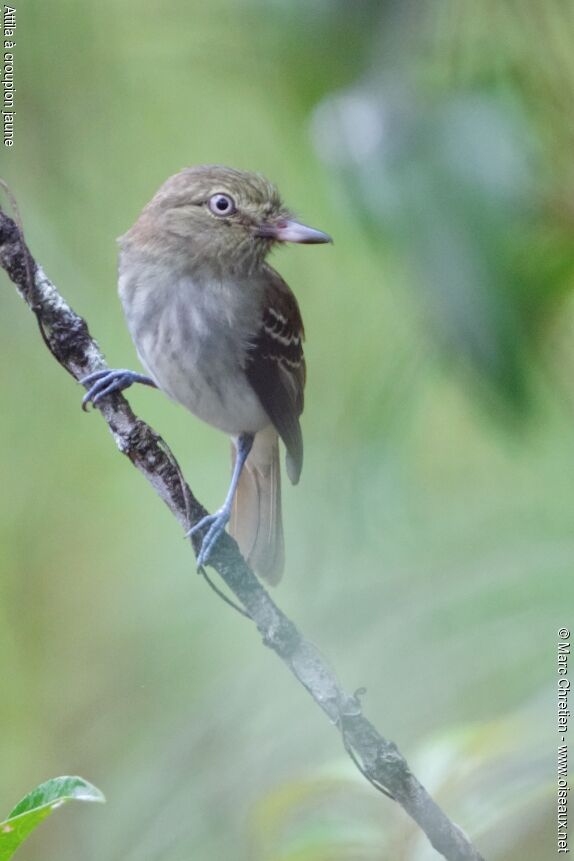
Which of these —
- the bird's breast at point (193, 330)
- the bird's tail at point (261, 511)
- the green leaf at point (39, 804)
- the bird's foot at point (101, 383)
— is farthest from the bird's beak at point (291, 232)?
the green leaf at point (39, 804)

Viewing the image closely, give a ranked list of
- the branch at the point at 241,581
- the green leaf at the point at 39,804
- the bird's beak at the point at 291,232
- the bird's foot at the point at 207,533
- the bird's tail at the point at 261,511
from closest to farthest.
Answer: the green leaf at the point at 39,804 → the branch at the point at 241,581 → the bird's foot at the point at 207,533 → the bird's beak at the point at 291,232 → the bird's tail at the point at 261,511

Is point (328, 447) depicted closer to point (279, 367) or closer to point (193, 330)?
point (279, 367)

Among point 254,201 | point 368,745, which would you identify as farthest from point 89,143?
point 368,745

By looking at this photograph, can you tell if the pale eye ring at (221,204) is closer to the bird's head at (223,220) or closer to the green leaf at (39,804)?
the bird's head at (223,220)

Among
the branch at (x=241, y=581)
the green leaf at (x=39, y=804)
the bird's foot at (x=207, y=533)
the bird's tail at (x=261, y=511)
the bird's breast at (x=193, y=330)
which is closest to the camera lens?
the green leaf at (x=39, y=804)

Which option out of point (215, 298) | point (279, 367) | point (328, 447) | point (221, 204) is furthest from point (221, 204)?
point (328, 447)

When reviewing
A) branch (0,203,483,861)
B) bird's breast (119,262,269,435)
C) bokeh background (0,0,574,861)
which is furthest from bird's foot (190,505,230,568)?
bird's breast (119,262,269,435)

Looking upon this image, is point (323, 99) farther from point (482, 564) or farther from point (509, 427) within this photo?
point (482, 564)
